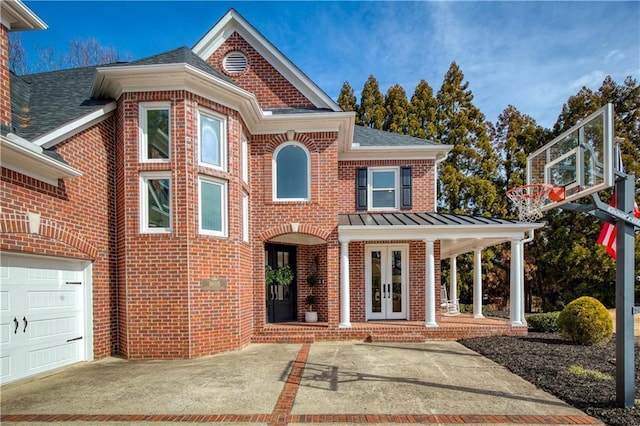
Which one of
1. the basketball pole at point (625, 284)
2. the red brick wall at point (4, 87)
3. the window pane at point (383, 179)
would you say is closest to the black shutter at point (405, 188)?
the window pane at point (383, 179)

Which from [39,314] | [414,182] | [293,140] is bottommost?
[39,314]

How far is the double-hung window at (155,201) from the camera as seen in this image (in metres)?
8.08

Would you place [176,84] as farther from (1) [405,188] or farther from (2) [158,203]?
(1) [405,188]

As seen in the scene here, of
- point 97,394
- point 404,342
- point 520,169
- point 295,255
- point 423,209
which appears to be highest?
point 520,169

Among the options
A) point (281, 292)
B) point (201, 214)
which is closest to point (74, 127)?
point (201, 214)

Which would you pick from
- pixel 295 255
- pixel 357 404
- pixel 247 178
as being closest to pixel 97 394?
pixel 357 404

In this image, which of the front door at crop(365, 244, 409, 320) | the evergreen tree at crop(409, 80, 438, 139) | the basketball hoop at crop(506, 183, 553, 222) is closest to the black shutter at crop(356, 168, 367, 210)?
the front door at crop(365, 244, 409, 320)

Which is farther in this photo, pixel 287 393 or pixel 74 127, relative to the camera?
pixel 74 127

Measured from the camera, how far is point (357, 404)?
202 inches

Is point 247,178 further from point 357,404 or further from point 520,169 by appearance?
point 520,169

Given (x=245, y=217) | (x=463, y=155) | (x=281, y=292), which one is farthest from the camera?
(x=463, y=155)

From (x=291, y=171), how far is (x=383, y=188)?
3.54 meters

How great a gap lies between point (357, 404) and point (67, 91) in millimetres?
10099

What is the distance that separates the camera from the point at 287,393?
5582 mm
